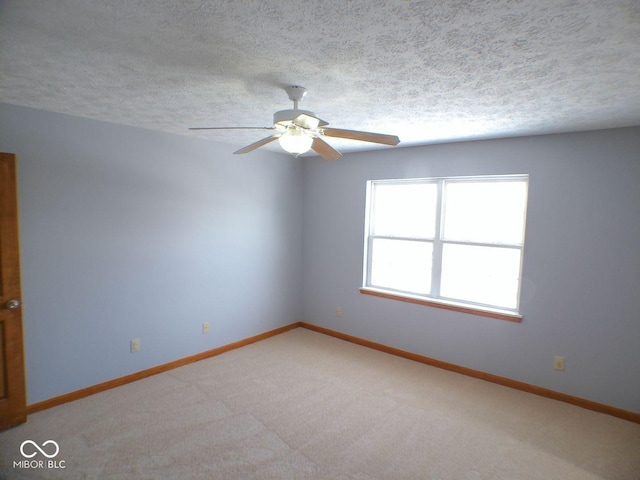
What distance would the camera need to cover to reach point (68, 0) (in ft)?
3.97

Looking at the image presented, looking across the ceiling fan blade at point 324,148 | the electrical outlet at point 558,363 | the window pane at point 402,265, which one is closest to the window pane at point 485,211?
the window pane at point 402,265

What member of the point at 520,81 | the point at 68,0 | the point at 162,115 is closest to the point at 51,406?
the point at 162,115

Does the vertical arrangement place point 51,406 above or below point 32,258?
below

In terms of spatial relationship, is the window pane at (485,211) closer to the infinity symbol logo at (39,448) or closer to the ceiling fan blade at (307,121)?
the ceiling fan blade at (307,121)

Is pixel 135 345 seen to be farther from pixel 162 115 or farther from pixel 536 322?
pixel 536 322

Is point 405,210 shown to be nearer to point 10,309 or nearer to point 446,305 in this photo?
point 446,305

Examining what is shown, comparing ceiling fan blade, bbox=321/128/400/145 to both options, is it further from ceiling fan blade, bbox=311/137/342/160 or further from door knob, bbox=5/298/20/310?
door knob, bbox=5/298/20/310

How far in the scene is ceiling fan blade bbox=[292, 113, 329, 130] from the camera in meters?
1.77

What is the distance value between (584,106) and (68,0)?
110 inches

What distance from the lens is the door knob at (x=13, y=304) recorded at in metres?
2.43

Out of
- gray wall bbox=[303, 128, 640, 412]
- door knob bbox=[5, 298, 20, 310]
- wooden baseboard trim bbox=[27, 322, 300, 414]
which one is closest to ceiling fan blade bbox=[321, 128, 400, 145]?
gray wall bbox=[303, 128, 640, 412]

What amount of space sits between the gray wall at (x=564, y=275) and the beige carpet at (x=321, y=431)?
312 mm

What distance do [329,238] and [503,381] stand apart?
97.1 inches
